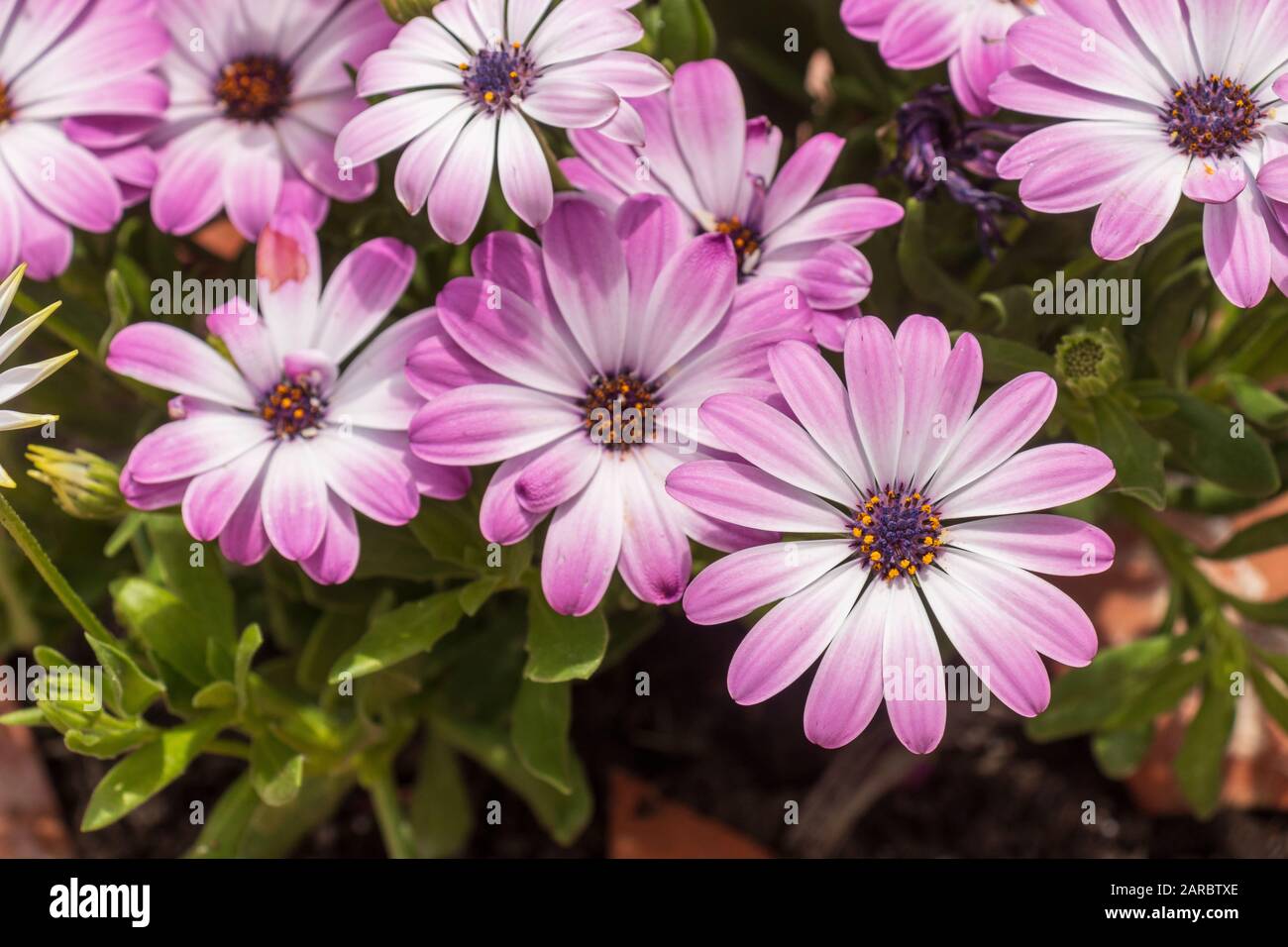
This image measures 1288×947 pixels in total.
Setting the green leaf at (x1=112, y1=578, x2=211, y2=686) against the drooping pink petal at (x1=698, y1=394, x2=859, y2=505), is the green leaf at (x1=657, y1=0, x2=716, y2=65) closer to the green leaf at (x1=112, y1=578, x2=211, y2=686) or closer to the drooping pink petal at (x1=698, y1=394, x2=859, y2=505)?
the drooping pink petal at (x1=698, y1=394, x2=859, y2=505)

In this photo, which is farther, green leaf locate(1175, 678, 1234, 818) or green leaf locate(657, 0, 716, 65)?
green leaf locate(1175, 678, 1234, 818)

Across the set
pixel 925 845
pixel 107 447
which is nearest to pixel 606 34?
pixel 107 447

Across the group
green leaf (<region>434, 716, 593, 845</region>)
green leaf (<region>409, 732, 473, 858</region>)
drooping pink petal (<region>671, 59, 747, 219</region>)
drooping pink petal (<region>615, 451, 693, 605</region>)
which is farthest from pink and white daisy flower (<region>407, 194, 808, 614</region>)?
green leaf (<region>409, 732, 473, 858</region>)

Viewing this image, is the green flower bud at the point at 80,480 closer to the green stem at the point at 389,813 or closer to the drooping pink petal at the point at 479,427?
the drooping pink petal at the point at 479,427

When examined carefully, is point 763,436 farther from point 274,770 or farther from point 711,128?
point 274,770

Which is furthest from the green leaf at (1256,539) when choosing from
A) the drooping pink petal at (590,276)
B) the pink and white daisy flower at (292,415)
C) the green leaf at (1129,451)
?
the pink and white daisy flower at (292,415)

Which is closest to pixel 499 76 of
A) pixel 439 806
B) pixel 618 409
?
pixel 618 409
